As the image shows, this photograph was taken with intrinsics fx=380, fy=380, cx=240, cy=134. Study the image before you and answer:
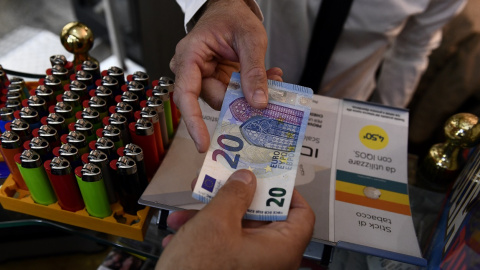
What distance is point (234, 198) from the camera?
52 centimetres

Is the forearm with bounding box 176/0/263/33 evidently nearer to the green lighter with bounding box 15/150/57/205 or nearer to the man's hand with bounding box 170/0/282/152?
the man's hand with bounding box 170/0/282/152

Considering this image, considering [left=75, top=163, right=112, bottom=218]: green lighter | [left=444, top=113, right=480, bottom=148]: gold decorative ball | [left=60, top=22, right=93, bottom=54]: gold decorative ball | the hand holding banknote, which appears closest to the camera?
the hand holding banknote

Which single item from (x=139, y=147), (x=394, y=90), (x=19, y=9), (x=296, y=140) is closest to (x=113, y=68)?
(x=139, y=147)

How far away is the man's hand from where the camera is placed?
0.63m

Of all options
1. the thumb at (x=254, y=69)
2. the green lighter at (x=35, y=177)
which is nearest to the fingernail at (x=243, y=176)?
the thumb at (x=254, y=69)

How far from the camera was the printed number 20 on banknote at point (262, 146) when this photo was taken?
58 cm

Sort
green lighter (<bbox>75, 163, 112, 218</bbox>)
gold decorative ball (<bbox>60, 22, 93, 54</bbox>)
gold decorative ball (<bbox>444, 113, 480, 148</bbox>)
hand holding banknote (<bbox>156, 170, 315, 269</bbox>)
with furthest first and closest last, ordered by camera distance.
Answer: gold decorative ball (<bbox>60, 22, 93, 54</bbox>), gold decorative ball (<bbox>444, 113, 480, 148</bbox>), green lighter (<bbox>75, 163, 112, 218</bbox>), hand holding banknote (<bbox>156, 170, 315, 269</bbox>)

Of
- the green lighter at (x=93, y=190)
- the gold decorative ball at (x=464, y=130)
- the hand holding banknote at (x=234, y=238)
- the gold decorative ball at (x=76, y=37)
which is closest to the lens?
the hand holding banknote at (x=234, y=238)

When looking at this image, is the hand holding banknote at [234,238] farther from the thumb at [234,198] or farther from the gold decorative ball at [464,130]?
the gold decorative ball at [464,130]

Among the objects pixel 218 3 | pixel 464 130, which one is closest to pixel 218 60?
pixel 218 3

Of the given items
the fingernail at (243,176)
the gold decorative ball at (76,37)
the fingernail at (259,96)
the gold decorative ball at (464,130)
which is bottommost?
the fingernail at (243,176)

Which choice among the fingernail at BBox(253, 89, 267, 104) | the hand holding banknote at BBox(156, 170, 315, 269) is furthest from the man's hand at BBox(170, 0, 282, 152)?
the hand holding banknote at BBox(156, 170, 315, 269)

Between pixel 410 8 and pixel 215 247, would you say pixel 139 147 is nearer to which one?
pixel 215 247

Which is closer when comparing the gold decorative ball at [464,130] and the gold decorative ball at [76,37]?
the gold decorative ball at [464,130]
